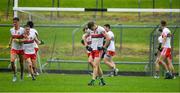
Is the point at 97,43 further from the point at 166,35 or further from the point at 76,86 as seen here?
the point at 166,35

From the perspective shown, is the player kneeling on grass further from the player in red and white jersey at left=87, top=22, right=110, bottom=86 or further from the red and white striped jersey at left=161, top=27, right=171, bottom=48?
the red and white striped jersey at left=161, top=27, right=171, bottom=48

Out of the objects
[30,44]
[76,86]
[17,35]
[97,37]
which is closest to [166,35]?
[97,37]

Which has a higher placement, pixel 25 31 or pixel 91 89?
pixel 25 31

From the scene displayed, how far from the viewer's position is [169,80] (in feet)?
93.8

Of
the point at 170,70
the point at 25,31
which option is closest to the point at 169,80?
the point at 170,70

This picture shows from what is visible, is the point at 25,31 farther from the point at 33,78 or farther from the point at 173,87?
the point at 173,87

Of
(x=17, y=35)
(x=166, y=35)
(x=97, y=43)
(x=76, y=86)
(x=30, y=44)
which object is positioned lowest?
(x=76, y=86)

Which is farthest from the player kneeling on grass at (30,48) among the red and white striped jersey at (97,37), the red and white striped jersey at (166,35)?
the red and white striped jersey at (166,35)

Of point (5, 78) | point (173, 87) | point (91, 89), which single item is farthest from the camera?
point (5, 78)

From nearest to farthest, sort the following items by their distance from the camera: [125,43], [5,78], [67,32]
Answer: [5,78] < [67,32] < [125,43]

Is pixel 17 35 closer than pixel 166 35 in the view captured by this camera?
Yes

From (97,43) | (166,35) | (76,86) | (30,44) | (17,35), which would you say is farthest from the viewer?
(166,35)

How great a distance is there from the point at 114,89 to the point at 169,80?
6.15 metres

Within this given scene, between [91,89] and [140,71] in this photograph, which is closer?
[91,89]
